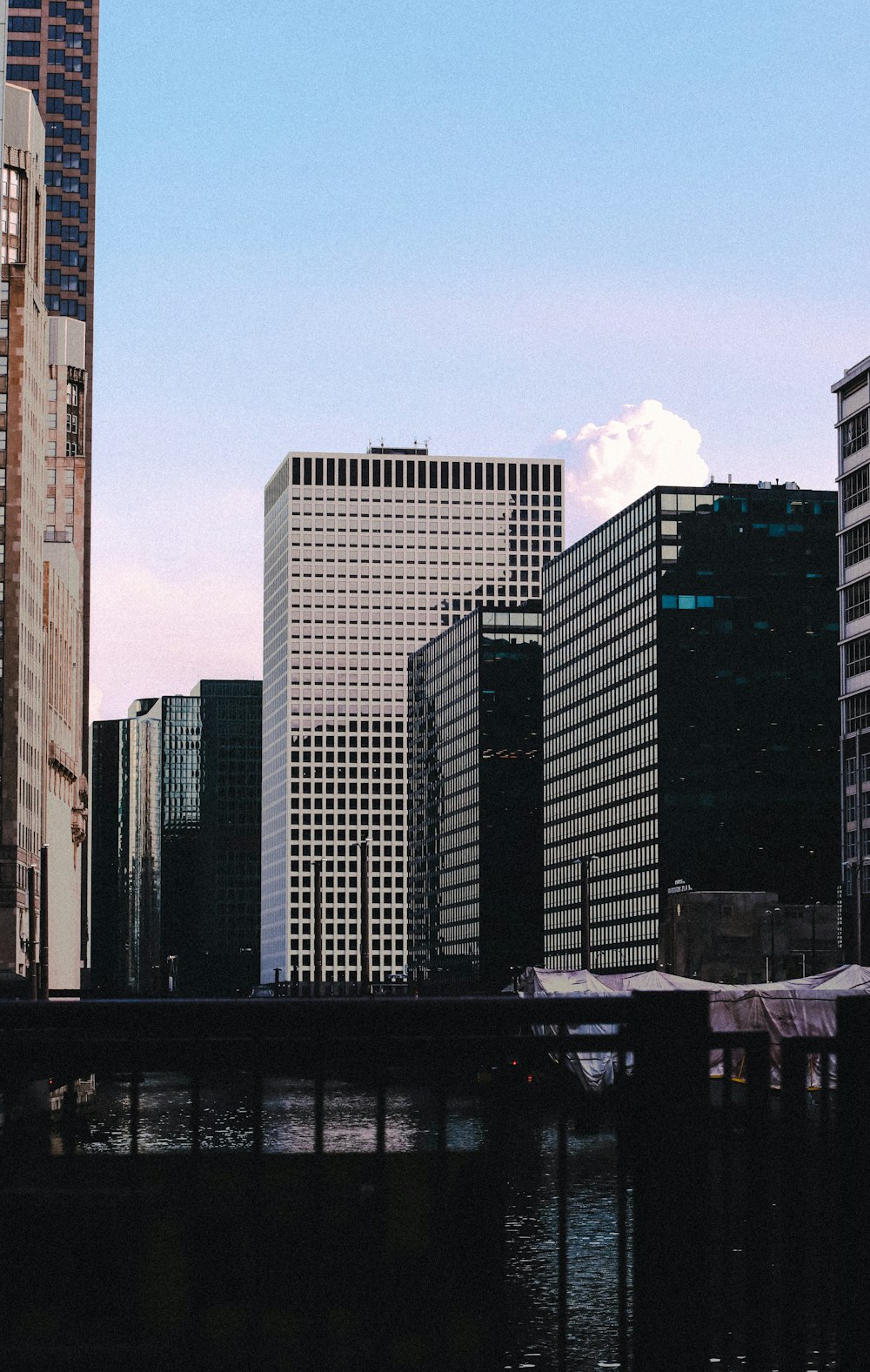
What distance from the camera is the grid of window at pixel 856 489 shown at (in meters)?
109

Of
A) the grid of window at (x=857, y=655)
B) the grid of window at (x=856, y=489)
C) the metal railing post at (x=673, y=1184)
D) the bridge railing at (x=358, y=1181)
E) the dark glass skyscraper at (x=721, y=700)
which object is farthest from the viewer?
the dark glass skyscraper at (x=721, y=700)

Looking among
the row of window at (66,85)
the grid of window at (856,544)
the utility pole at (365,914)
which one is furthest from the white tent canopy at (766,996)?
the row of window at (66,85)

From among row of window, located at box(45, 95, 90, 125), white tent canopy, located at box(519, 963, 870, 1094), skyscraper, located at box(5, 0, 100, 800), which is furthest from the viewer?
row of window, located at box(45, 95, 90, 125)

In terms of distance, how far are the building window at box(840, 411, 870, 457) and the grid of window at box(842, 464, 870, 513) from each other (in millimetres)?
1412

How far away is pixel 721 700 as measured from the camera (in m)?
152

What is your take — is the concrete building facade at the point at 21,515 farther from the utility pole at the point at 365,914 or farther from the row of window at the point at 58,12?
the row of window at the point at 58,12

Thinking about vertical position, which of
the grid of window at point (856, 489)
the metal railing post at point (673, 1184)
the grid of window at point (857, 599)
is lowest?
the metal railing post at point (673, 1184)

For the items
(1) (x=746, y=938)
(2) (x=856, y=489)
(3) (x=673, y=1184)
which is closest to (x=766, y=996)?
(3) (x=673, y=1184)

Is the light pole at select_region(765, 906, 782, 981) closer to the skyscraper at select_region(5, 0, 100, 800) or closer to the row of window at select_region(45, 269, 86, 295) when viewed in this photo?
the skyscraper at select_region(5, 0, 100, 800)

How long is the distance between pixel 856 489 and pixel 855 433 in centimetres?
327

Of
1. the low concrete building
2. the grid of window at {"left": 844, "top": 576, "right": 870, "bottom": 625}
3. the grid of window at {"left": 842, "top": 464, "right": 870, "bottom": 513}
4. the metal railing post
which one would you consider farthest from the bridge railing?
the low concrete building

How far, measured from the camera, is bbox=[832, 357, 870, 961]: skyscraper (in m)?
103

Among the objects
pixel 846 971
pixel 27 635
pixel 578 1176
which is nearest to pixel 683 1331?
pixel 578 1176

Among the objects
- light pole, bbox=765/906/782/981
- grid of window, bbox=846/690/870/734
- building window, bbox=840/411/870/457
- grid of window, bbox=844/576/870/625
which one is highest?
building window, bbox=840/411/870/457
